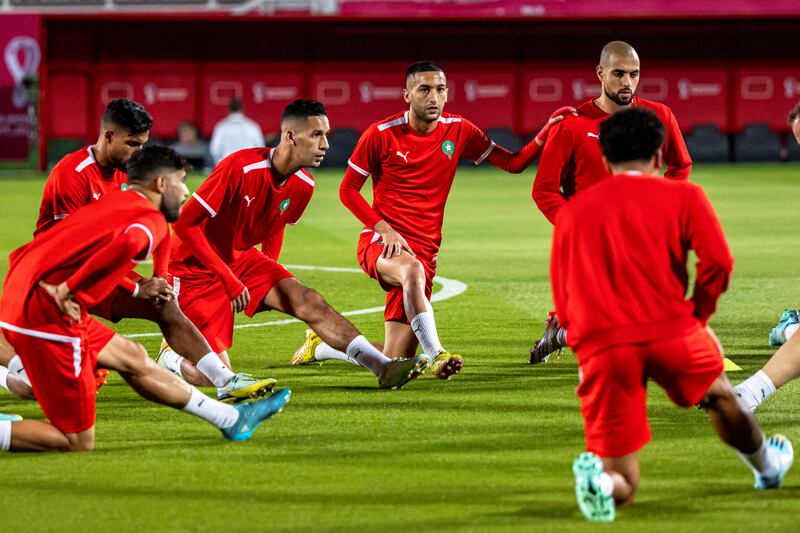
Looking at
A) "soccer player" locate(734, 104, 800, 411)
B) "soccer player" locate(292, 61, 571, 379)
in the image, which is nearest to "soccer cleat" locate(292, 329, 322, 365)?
"soccer player" locate(292, 61, 571, 379)

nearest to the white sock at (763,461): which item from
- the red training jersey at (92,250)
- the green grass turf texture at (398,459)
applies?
the green grass turf texture at (398,459)

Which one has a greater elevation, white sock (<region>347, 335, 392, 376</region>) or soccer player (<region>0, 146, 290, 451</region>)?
soccer player (<region>0, 146, 290, 451</region>)

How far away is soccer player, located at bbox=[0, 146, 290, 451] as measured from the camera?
6875 mm

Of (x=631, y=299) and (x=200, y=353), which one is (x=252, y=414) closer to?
(x=200, y=353)

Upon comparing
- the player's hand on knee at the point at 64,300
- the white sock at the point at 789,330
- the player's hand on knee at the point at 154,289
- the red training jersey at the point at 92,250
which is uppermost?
the red training jersey at the point at 92,250

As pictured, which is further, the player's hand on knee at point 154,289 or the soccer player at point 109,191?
the soccer player at point 109,191

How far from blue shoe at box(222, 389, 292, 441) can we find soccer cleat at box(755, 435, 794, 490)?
2574mm

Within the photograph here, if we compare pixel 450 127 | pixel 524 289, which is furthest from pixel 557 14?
pixel 450 127

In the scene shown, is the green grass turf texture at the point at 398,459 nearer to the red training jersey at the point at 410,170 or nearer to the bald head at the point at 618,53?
the red training jersey at the point at 410,170

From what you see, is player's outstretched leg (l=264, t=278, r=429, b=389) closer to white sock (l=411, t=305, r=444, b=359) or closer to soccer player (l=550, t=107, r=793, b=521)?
white sock (l=411, t=305, r=444, b=359)

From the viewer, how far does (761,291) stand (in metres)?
14.0

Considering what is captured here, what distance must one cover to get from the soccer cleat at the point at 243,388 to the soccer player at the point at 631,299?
2.93 meters

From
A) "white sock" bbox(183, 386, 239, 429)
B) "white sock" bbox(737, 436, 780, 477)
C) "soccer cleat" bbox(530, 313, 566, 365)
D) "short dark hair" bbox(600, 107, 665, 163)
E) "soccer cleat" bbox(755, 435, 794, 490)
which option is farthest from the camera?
"soccer cleat" bbox(530, 313, 566, 365)

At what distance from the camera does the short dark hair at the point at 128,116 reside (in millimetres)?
8633
